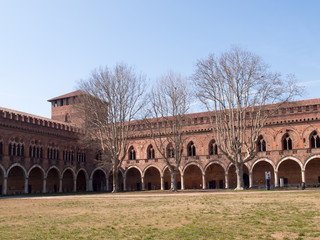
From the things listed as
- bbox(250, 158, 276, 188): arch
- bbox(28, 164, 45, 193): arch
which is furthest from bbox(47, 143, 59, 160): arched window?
bbox(250, 158, 276, 188): arch

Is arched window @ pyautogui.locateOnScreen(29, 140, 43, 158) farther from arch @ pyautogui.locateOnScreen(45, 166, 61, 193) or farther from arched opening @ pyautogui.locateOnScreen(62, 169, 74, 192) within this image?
arched opening @ pyautogui.locateOnScreen(62, 169, 74, 192)

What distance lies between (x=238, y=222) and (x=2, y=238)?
21.1ft

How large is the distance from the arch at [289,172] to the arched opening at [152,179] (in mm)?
14798

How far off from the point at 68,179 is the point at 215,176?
18212 mm

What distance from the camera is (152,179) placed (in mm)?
47594

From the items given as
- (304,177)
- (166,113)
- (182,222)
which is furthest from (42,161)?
(182,222)

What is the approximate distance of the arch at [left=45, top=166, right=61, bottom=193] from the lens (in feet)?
145

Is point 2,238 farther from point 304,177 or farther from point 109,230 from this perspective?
point 304,177

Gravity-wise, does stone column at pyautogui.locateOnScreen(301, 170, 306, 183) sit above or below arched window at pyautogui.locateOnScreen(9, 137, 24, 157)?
below

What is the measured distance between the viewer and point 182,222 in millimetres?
11562

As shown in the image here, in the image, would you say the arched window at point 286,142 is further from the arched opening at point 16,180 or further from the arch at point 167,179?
the arched opening at point 16,180

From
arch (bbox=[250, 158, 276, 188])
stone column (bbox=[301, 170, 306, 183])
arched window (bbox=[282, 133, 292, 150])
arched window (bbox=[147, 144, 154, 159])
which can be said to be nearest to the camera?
stone column (bbox=[301, 170, 306, 183])

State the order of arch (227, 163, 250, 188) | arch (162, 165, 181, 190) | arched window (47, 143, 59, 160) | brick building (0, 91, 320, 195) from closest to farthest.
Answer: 1. brick building (0, 91, 320, 195)
2. arch (227, 163, 250, 188)
3. arched window (47, 143, 59, 160)
4. arch (162, 165, 181, 190)

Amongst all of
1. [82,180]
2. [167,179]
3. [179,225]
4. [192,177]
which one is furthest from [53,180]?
[179,225]
